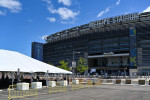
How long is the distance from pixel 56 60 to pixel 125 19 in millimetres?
63920

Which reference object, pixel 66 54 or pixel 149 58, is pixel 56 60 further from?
pixel 149 58

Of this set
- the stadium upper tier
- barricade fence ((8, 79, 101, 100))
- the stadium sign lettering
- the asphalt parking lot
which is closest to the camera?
the asphalt parking lot

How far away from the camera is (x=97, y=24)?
4776 inches

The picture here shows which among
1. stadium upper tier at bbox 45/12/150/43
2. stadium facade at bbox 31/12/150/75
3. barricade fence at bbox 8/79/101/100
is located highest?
stadium upper tier at bbox 45/12/150/43

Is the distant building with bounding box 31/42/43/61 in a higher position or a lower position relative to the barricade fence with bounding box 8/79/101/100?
higher

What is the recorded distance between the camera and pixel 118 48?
355 feet

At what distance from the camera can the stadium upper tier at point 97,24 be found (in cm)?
10575

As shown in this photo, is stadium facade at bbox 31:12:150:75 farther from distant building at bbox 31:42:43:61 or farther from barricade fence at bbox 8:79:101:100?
barricade fence at bbox 8:79:101:100

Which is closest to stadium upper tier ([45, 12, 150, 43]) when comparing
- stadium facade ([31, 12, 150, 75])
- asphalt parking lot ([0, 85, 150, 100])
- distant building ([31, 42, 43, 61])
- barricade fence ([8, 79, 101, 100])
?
stadium facade ([31, 12, 150, 75])

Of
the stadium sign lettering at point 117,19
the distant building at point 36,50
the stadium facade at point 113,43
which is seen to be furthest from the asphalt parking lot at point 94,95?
the distant building at point 36,50

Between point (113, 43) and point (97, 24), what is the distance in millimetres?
19483

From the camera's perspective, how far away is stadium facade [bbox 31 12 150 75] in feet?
329

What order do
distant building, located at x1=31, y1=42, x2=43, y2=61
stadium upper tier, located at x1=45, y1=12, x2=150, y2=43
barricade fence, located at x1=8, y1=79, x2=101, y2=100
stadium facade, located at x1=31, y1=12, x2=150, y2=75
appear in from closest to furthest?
1. barricade fence, located at x1=8, y1=79, x2=101, y2=100
2. stadium facade, located at x1=31, y1=12, x2=150, y2=75
3. stadium upper tier, located at x1=45, y1=12, x2=150, y2=43
4. distant building, located at x1=31, y1=42, x2=43, y2=61

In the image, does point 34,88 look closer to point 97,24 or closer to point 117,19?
point 117,19
